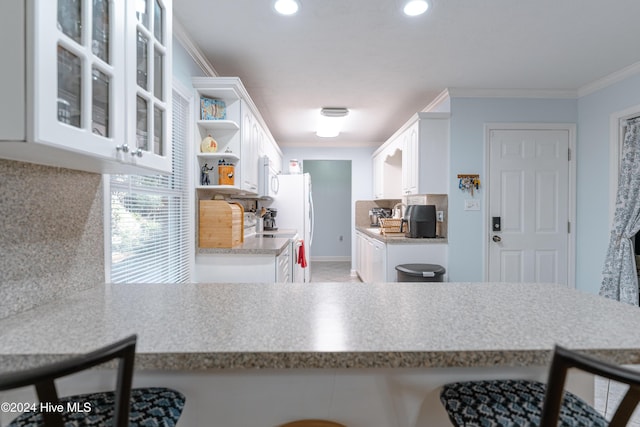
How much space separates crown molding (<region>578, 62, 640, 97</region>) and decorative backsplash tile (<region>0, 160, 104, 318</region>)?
4114mm

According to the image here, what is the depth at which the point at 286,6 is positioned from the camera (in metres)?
1.96

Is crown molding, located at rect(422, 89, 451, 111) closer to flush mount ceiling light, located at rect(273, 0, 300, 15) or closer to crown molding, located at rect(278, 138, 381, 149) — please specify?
crown molding, located at rect(278, 138, 381, 149)

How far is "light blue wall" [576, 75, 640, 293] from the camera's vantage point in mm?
3094

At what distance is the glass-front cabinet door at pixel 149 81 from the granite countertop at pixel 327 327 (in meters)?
0.55

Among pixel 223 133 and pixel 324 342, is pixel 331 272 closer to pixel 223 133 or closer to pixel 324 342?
pixel 223 133

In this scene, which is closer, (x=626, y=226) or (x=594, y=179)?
(x=626, y=226)

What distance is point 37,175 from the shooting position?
3.69 ft

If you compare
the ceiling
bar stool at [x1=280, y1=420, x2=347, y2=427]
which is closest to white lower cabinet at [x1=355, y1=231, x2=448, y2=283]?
the ceiling

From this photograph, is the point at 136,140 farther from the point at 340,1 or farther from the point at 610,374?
the point at 340,1

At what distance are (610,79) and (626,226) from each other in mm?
1383

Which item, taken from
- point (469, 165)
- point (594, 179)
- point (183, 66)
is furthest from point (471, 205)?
point (183, 66)

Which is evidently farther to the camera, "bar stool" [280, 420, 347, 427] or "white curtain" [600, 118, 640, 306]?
"white curtain" [600, 118, 640, 306]

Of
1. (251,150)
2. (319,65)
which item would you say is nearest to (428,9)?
(319,65)

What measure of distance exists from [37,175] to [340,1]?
1.76m
